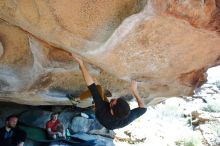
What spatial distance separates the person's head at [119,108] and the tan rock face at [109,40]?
56 centimetres

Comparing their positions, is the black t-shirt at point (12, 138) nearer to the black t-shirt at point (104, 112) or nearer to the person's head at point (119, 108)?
the black t-shirt at point (104, 112)

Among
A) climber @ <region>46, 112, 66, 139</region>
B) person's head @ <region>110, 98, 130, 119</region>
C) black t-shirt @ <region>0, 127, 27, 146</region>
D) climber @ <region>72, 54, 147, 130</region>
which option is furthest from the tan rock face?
climber @ <region>46, 112, 66, 139</region>

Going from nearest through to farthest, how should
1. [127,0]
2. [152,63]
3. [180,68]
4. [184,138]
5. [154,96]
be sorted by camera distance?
[127,0] → [152,63] → [180,68] → [154,96] → [184,138]

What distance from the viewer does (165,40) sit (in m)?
4.30

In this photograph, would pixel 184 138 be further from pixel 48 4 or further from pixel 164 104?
pixel 48 4

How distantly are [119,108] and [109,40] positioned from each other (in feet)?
2.83

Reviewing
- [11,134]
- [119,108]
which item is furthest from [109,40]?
[11,134]

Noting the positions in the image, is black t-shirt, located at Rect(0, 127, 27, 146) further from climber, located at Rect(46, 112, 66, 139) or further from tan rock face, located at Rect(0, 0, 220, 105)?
climber, located at Rect(46, 112, 66, 139)

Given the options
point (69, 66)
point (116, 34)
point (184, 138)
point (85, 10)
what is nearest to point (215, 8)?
point (116, 34)

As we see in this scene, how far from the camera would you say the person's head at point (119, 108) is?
176 inches

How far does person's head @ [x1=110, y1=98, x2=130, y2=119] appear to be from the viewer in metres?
4.46

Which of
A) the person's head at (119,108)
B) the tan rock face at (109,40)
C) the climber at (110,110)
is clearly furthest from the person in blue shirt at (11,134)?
the person's head at (119,108)

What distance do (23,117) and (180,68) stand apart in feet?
11.6

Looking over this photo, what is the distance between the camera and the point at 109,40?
13.9ft
